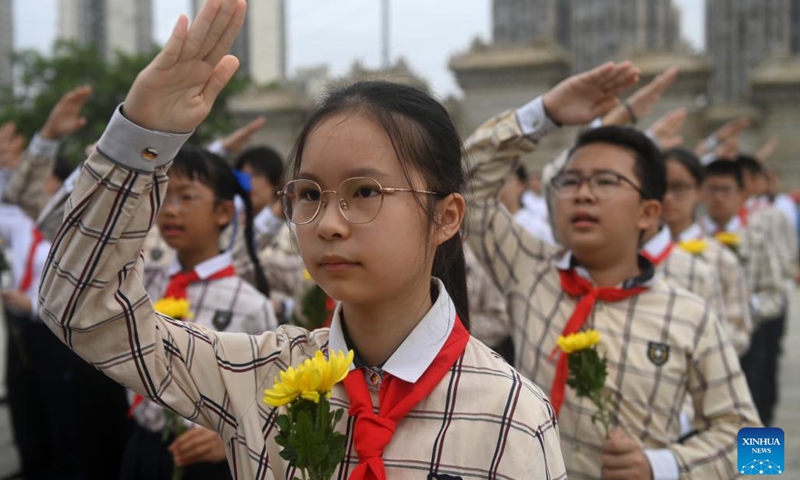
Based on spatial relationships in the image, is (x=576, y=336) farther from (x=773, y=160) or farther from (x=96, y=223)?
(x=773, y=160)

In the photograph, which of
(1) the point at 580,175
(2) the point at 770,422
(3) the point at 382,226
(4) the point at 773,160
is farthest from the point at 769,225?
(4) the point at 773,160

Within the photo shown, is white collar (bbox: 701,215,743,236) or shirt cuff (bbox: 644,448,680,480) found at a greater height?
shirt cuff (bbox: 644,448,680,480)

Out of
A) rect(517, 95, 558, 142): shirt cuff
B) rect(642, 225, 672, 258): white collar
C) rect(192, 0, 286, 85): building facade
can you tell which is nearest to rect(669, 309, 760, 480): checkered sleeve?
rect(517, 95, 558, 142): shirt cuff

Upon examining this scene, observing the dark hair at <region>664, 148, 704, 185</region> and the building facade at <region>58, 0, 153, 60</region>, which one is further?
the building facade at <region>58, 0, 153, 60</region>

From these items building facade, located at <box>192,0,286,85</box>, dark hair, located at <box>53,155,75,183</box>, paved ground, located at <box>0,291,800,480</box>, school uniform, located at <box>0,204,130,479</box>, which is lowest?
paved ground, located at <box>0,291,800,480</box>

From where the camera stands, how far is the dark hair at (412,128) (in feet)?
4.66

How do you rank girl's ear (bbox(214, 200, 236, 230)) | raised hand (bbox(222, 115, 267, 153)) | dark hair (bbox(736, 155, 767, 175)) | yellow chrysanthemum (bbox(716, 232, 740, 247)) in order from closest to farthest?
girl's ear (bbox(214, 200, 236, 230)), raised hand (bbox(222, 115, 267, 153)), yellow chrysanthemum (bbox(716, 232, 740, 247)), dark hair (bbox(736, 155, 767, 175))

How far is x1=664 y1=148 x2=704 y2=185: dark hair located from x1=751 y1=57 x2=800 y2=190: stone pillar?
703 inches

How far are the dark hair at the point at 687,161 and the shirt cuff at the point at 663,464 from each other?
261cm

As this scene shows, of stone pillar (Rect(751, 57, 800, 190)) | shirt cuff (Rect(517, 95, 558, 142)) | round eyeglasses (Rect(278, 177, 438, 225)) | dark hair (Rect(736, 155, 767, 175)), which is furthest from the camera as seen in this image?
stone pillar (Rect(751, 57, 800, 190))

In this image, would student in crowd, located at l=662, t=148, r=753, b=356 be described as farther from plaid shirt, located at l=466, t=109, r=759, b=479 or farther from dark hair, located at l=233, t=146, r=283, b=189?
dark hair, located at l=233, t=146, r=283, b=189

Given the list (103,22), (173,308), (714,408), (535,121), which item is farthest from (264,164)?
(103,22)

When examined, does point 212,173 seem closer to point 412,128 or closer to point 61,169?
point 412,128

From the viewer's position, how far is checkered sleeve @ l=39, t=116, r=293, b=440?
Result: 1248mm
